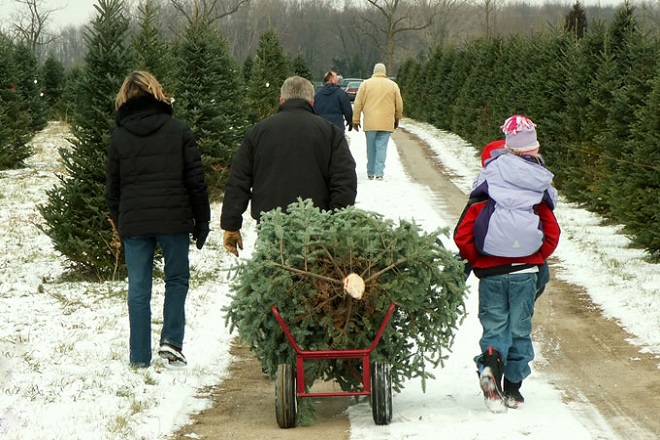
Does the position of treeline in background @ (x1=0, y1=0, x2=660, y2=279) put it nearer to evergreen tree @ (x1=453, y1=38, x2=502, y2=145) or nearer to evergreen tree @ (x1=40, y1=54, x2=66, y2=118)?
evergreen tree @ (x1=453, y1=38, x2=502, y2=145)

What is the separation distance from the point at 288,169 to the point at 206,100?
979cm

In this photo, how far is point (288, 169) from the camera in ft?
21.3

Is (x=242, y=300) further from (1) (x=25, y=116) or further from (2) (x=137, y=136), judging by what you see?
(1) (x=25, y=116)

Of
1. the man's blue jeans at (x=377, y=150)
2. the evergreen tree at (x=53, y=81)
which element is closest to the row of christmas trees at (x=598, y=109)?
the man's blue jeans at (x=377, y=150)

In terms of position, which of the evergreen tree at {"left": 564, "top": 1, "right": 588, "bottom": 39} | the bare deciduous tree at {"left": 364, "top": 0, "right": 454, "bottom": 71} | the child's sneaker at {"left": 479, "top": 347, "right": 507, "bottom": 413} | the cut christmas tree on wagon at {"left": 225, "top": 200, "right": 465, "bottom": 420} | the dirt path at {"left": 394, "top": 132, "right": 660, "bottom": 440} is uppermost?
the bare deciduous tree at {"left": 364, "top": 0, "right": 454, "bottom": 71}

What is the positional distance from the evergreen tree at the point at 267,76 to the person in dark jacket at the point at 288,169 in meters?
21.7

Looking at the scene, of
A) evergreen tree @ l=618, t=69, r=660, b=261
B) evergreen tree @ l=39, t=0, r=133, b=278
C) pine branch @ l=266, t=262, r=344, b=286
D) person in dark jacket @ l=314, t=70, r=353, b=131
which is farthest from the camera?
person in dark jacket @ l=314, t=70, r=353, b=131

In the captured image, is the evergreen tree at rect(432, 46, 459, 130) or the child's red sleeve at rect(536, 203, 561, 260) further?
the evergreen tree at rect(432, 46, 459, 130)

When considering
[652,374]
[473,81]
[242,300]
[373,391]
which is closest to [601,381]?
[652,374]

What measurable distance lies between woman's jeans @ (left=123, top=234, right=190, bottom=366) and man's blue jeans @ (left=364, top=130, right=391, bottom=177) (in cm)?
1133

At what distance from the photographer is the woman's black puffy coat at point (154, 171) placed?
6.57m

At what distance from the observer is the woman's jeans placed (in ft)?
21.9

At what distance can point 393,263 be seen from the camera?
210 inches

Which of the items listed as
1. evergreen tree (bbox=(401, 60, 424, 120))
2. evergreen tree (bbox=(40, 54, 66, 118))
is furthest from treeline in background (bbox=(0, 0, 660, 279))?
evergreen tree (bbox=(40, 54, 66, 118))
